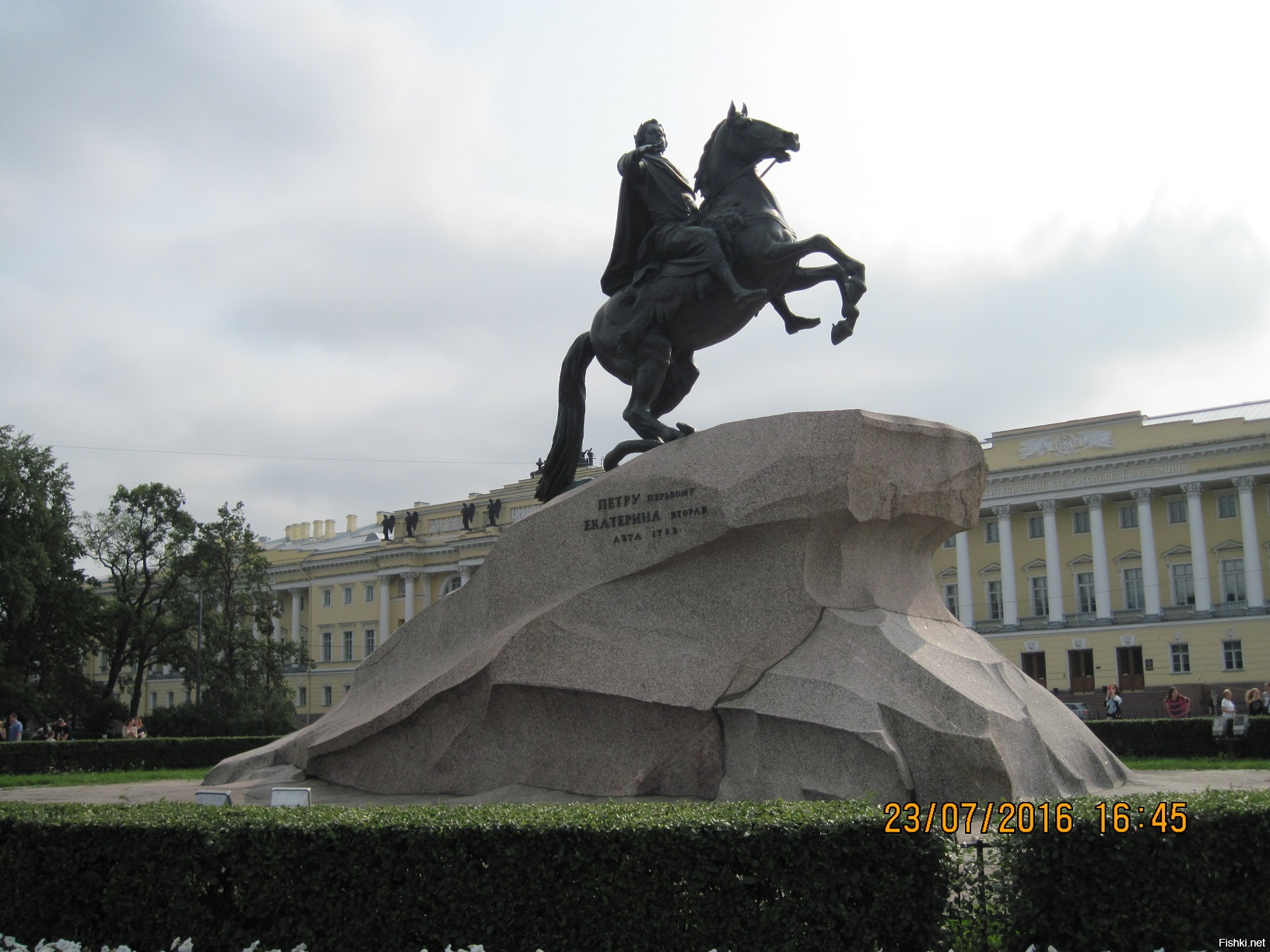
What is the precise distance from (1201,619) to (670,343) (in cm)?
5339

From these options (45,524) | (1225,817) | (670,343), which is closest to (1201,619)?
(45,524)

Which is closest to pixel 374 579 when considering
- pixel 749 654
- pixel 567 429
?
pixel 567 429

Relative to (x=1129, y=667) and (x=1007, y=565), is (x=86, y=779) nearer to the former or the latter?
(x=1129, y=667)

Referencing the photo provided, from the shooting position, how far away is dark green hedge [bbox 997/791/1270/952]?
4.62 m

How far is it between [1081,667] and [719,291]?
183ft

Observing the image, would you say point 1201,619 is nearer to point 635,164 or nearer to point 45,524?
point 45,524

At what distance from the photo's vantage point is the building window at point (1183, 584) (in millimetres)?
58094

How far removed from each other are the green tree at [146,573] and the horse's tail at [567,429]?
3865 centimetres

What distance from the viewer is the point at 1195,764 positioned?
15.9 metres

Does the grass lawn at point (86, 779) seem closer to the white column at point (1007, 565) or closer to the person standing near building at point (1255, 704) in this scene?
the person standing near building at point (1255, 704)

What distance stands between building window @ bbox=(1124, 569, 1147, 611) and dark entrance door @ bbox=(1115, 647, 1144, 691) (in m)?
2.17

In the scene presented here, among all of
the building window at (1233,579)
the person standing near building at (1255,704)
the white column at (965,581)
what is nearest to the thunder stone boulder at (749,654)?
the person standing near building at (1255,704)

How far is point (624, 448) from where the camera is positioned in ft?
35.0

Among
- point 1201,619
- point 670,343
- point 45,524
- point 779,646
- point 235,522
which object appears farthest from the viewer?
point 1201,619
